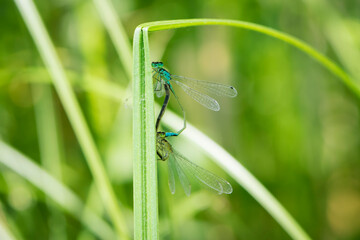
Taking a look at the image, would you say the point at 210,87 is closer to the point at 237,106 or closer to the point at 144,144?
the point at 144,144

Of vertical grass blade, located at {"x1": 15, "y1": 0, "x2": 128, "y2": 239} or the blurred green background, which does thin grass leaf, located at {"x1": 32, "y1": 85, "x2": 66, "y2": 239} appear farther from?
vertical grass blade, located at {"x1": 15, "y1": 0, "x2": 128, "y2": 239}

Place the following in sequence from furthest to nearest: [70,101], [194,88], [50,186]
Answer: [50,186] → [194,88] → [70,101]

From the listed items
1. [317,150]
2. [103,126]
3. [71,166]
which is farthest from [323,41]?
[71,166]

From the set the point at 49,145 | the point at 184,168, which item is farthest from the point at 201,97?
the point at 49,145

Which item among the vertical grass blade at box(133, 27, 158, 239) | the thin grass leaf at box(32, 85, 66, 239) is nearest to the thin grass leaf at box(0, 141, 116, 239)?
the thin grass leaf at box(32, 85, 66, 239)

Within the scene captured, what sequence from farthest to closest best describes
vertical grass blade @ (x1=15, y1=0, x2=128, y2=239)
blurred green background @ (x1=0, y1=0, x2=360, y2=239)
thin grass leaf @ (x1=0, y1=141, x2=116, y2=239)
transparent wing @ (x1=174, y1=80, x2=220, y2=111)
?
1. blurred green background @ (x1=0, y1=0, x2=360, y2=239)
2. thin grass leaf @ (x1=0, y1=141, x2=116, y2=239)
3. transparent wing @ (x1=174, y1=80, x2=220, y2=111)
4. vertical grass blade @ (x1=15, y1=0, x2=128, y2=239)

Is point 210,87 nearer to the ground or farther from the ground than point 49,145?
nearer to the ground

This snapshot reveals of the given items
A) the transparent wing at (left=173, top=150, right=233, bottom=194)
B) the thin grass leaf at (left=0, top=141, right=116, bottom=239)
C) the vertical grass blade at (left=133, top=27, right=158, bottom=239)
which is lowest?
the vertical grass blade at (left=133, top=27, right=158, bottom=239)

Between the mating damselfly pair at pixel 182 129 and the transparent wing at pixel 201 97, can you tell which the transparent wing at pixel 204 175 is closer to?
the mating damselfly pair at pixel 182 129
